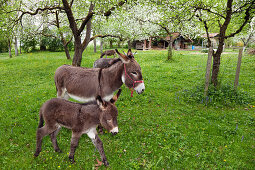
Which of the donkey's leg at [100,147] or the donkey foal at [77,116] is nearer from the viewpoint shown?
the donkey foal at [77,116]

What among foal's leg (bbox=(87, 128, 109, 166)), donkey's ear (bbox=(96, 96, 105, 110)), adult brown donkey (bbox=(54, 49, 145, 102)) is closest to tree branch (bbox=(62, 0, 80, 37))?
adult brown donkey (bbox=(54, 49, 145, 102))

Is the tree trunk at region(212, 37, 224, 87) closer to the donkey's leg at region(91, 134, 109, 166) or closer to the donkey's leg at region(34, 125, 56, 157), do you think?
the donkey's leg at region(91, 134, 109, 166)

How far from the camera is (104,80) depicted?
461cm

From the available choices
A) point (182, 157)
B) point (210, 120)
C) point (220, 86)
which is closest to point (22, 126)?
point (182, 157)

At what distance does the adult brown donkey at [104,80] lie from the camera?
4465 millimetres

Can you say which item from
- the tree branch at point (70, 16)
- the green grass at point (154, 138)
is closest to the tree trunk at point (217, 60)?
the green grass at point (154, 138)

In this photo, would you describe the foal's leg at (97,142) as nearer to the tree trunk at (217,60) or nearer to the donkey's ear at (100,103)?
the donkey's ear at (100,103)

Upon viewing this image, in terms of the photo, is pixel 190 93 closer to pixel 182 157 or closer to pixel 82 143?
pixel 182 157

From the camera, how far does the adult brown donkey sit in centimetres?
446

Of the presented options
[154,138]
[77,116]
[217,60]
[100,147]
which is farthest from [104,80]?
[217,60]

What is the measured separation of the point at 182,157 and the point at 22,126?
569cm

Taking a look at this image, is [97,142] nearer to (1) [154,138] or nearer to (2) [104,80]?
(2) [104,80]

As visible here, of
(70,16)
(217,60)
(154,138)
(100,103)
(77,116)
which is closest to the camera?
(100,103)

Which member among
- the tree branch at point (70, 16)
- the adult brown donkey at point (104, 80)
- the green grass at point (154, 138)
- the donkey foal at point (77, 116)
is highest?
the tree branch at point (70, 16)
